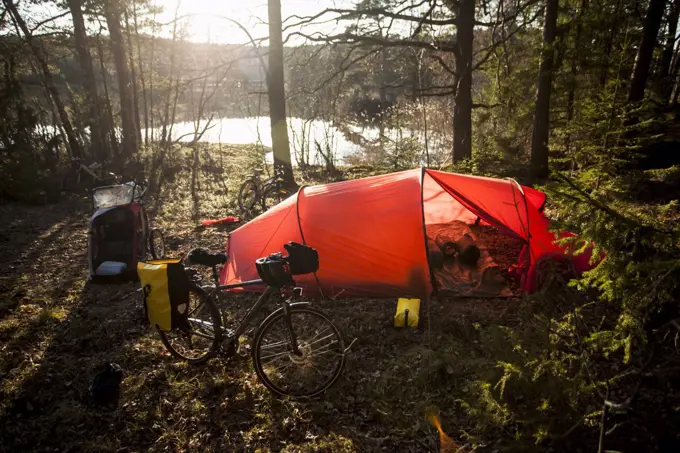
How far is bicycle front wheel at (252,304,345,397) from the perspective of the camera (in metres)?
3.51

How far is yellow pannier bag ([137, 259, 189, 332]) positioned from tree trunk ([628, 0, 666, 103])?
9.31 m

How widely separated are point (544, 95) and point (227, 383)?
9.14m

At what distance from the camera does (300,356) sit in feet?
11.9

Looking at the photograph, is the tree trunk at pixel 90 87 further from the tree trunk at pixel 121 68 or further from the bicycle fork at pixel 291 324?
the bicycle fork at pixel 291 324

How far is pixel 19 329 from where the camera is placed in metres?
4.96

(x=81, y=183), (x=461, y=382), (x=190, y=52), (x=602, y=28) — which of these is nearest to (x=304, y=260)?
(x=461, y=382)

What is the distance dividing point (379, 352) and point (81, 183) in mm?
11509

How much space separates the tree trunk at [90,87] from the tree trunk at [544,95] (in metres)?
13.7

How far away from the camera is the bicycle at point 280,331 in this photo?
351 centimetres

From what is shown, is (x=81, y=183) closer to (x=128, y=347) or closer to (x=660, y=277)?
(x=128, y=347)

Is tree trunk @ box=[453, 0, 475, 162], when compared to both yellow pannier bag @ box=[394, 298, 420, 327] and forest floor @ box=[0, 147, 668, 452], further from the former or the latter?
yellow pannier bag @ box=[394, 298, 420, 327]

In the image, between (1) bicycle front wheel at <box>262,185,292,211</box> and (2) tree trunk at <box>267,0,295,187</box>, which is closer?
(1) bicycle front wheel at <box>262,185,292,211</box>

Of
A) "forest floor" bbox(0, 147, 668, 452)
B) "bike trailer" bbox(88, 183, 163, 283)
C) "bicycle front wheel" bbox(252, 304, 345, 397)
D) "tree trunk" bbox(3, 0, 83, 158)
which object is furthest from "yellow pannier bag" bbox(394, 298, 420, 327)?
"tree trunk" bbox(3, 0, 83, 158)

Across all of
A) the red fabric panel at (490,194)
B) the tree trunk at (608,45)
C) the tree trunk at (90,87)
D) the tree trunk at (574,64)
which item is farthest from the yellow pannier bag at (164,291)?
the tree trunk at (90,87)
